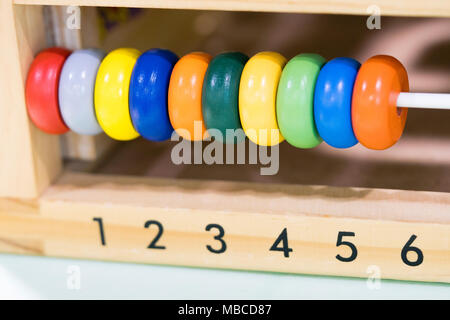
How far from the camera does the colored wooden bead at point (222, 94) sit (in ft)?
2.50

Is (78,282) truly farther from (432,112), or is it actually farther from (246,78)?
(432,112)

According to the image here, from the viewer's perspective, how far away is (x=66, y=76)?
2.68 ft

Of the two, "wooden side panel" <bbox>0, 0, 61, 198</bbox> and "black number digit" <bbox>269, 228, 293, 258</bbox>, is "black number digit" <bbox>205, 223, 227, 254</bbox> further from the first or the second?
"wooden side panel" <bbox>0, 0, 61, 198</bbox>

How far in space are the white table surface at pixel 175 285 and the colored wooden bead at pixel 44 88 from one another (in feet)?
0.64

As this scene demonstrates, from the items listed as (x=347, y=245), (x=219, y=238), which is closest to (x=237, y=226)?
(x=219, y=238)

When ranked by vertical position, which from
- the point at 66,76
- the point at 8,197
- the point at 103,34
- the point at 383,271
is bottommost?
the point at 383,271

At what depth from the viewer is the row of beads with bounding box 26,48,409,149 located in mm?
742

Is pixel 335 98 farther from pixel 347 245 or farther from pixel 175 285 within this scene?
pixel 175 285

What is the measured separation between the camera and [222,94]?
762mm

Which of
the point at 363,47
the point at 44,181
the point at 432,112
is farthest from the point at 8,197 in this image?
the point at 363,47

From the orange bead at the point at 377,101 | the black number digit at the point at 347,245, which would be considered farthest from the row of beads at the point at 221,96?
the black number digit at the point at 347,245

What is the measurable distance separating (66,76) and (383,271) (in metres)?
0.45

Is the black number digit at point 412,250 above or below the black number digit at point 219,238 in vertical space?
below

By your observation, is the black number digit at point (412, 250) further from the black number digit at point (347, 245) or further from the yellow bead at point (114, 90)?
the yellow bead at point (114, 90)
